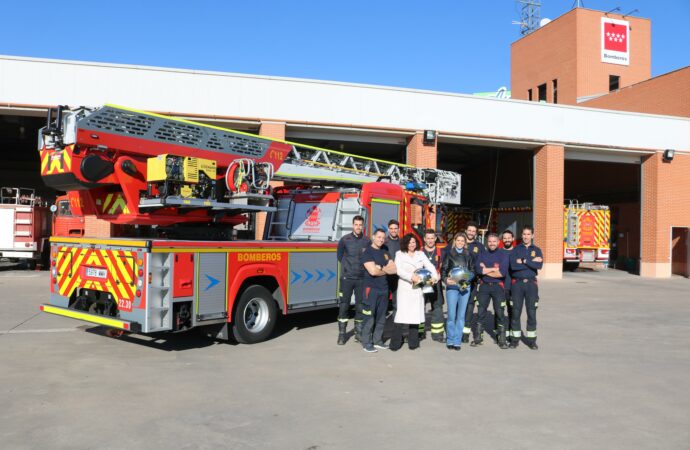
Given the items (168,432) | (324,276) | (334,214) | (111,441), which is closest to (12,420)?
(111,441)

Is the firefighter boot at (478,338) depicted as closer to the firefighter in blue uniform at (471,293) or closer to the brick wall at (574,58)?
the firefighter in blue uniform at (471,293)

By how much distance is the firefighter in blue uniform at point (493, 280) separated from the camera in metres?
7.85

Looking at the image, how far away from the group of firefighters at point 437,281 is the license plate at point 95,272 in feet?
10.3

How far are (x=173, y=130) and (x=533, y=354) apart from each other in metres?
5.84

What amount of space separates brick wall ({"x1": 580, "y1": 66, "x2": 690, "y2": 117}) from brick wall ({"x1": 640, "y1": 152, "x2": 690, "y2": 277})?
9.75 ft

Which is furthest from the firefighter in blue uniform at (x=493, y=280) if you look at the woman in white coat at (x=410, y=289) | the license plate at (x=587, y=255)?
the license plate at (x=587, y=255)

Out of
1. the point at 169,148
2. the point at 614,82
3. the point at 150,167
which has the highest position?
the point at 614,82

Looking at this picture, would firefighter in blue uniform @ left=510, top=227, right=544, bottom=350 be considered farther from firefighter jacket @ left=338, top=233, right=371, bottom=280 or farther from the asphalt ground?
firefighter jacket @ left=338, top=233, right=371, bottom=280

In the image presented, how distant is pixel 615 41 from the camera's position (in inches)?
1339

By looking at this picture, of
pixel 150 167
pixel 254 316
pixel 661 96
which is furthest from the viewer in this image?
pixel 661 96

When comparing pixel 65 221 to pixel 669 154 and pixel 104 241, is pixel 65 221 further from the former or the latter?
pixel 669 154

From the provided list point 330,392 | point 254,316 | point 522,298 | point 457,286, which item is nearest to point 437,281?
point 457,286

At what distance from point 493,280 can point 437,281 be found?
79 cm

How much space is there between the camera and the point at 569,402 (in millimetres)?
5410
